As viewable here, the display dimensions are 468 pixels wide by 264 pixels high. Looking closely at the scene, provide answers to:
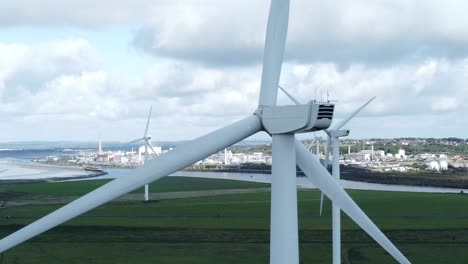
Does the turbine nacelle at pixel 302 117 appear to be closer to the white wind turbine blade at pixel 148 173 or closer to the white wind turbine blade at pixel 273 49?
the white wind turbine blade at pixel 148 173

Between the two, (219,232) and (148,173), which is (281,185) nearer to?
(148,173)

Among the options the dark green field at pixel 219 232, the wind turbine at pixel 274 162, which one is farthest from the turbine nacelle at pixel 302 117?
the dark green field at pixel 219 232

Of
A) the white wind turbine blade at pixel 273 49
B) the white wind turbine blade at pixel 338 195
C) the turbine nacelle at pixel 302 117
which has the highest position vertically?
the white wind turbine blade at pixel 273 49

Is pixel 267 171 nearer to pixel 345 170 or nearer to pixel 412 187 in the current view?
pixel 345 170

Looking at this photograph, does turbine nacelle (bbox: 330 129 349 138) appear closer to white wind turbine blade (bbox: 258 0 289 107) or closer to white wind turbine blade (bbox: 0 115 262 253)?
white wind turbine blade (bbox: 258 0 289 107)

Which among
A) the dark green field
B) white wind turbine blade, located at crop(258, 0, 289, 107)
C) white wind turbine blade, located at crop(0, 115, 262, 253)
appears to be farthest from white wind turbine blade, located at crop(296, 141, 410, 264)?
the dark green field

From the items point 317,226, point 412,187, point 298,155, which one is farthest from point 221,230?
point 412,187

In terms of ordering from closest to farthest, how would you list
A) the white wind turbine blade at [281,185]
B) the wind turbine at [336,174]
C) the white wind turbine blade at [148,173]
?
1. the white wind turbine blade at [148,173]
2. the white wind turbine blade at [281,185]
3. the wind turbine at [336,174]
